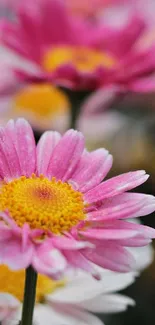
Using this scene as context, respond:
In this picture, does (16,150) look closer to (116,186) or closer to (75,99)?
(116,186)

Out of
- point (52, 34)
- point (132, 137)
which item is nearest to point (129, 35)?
point (52, 34)

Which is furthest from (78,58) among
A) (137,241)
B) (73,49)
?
(137,241)

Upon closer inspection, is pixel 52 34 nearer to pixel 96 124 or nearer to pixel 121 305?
pixel 96 124

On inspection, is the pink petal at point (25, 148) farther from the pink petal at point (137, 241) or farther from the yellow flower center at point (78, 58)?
the yellow flower center at point (78, 58)

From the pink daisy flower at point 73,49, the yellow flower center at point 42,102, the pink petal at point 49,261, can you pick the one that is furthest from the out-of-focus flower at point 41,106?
the pink petal at point 49,261

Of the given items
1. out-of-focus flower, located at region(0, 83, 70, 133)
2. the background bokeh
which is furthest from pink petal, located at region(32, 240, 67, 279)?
out-of-focus flower, located at region(0, 83, 70, 133)

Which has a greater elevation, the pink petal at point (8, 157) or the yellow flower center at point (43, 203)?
the pink petal at point (8, 157)

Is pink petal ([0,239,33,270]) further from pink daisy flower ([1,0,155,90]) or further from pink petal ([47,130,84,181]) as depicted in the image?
pink daisy flower ([1,0,155,90])

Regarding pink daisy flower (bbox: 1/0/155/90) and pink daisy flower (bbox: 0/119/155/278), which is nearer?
pink daisy flower (bbox: 0/119/155/278)
